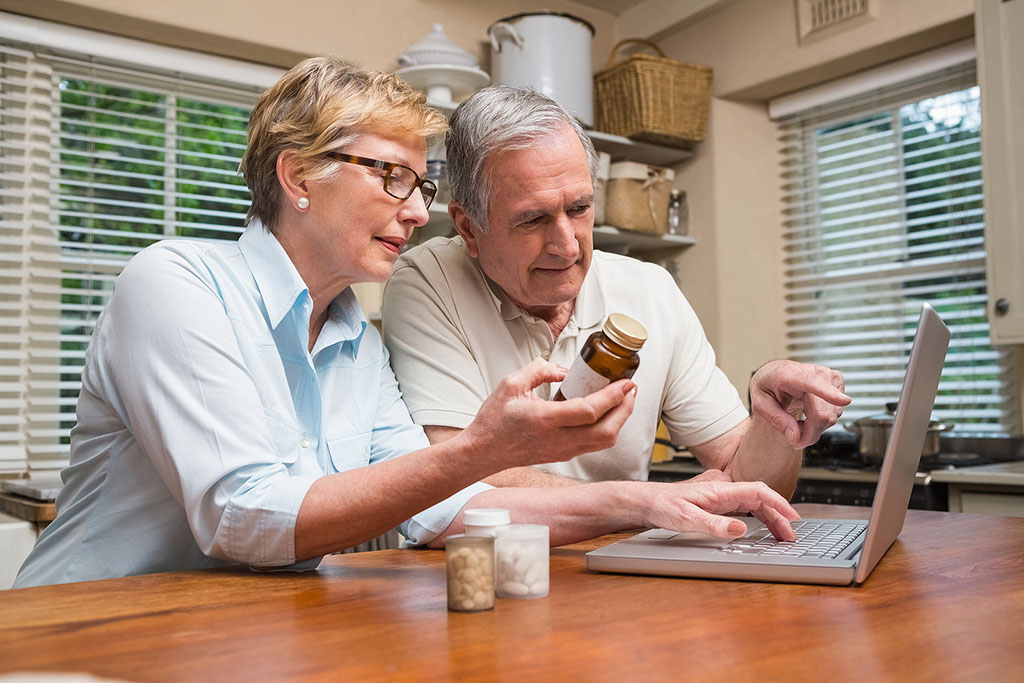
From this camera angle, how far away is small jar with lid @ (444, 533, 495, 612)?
33.3 inches

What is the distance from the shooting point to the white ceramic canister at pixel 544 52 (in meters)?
3.22

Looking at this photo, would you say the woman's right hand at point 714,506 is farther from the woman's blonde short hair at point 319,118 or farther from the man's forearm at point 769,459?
the woman's blonde short hair at point 319,118

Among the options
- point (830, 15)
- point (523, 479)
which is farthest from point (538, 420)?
point (830, 15)

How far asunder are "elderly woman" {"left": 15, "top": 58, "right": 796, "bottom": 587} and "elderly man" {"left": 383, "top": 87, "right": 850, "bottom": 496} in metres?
0.14

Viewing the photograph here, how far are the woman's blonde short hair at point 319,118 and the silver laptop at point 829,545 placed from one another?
26.8 inches

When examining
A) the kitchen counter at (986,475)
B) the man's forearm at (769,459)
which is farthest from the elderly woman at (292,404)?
the kitchen counter at (986,475)

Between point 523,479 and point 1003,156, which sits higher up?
point 1003,156

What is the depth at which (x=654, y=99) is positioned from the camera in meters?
3.46

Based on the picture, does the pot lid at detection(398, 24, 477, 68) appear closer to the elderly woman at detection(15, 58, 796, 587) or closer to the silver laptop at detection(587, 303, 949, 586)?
the elderly woman at detection(15, 58, 796, 587)

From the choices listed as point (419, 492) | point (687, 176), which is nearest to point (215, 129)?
point (687, 176)

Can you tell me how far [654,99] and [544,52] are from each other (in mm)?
508

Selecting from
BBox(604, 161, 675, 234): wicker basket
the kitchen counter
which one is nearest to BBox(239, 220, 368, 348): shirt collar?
the kitchen counter

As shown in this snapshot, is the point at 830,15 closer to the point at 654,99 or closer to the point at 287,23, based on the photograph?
the point at 654,99

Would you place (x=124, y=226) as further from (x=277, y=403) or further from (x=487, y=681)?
(x=487, y=681)
